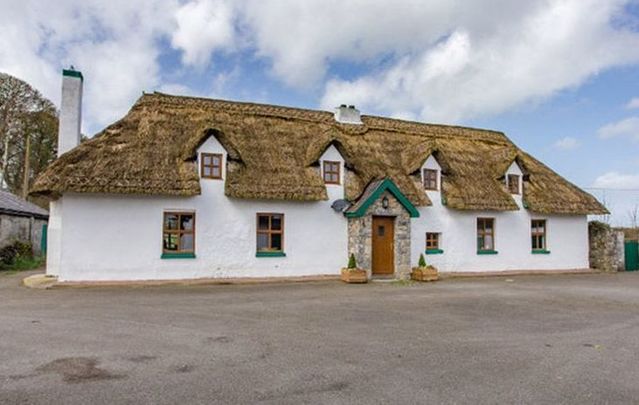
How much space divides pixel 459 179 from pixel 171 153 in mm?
11175

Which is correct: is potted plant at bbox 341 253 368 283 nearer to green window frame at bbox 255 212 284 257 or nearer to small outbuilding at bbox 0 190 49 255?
green window frame at bbox 255 212 284 257

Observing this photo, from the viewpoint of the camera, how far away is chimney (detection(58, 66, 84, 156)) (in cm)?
1688

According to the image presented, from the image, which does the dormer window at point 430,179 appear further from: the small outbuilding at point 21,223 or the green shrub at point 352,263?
the small outbuilding at point 21,223

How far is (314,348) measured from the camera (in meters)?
7.34

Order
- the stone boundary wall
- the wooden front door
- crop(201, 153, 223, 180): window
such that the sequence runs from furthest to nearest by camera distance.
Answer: the stone boundary wall, the wooden front door, crop(201, 153, 223, 180): window

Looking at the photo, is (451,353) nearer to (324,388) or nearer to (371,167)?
(324,388)

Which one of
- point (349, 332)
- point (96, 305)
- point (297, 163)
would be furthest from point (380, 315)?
point (297, 163)

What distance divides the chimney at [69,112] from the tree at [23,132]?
1558cm

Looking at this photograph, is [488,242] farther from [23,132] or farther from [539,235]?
[23,132]

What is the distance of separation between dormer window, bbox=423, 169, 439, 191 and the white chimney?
3780 millimetres

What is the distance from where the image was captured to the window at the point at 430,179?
19250mm

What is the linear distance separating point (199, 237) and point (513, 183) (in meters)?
13.3

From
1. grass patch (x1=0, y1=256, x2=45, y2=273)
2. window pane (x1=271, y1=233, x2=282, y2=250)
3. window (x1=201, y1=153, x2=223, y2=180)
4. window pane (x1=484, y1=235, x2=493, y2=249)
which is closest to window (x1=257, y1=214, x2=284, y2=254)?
window pane (x1=271, y1=233, x2=282, y2=250)

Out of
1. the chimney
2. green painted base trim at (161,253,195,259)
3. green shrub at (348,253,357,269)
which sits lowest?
green shrub at (348,253,357,269)
